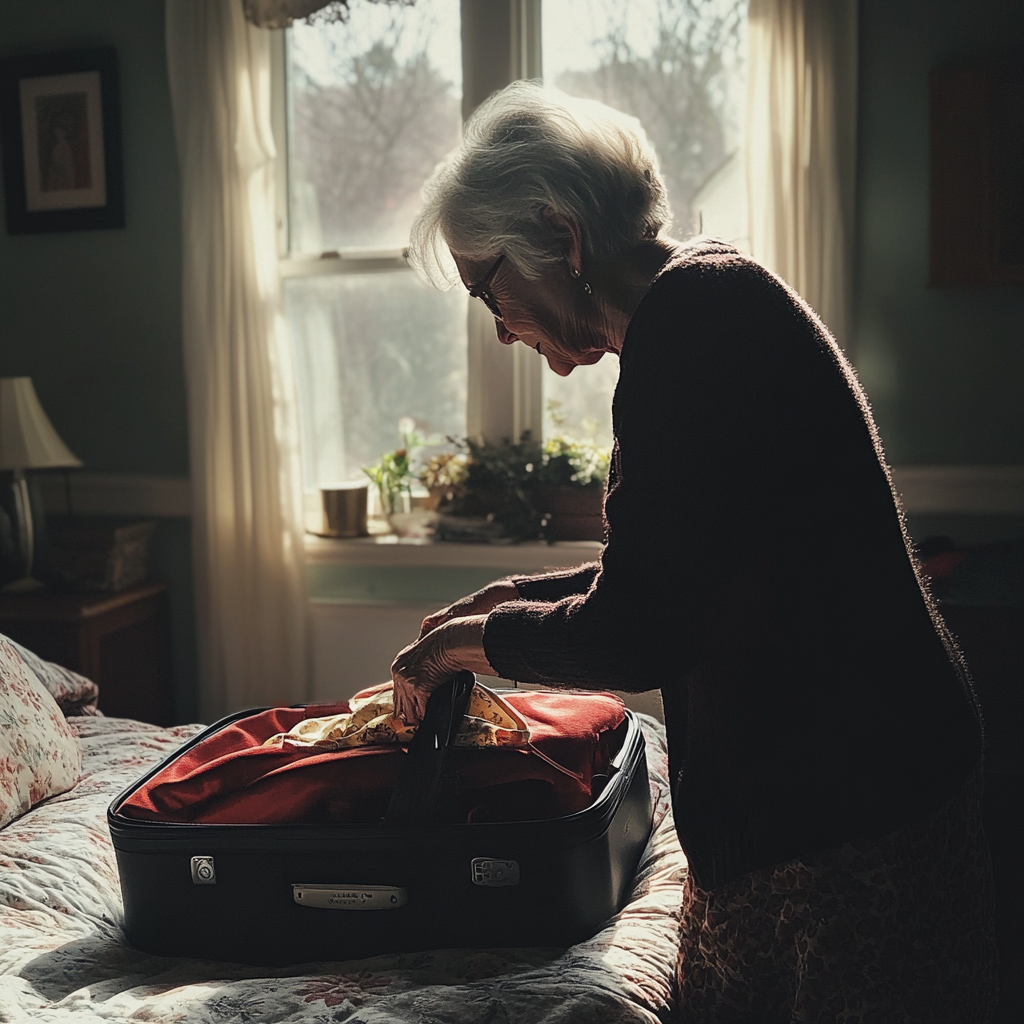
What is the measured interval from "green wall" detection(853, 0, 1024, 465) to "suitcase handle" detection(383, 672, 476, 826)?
208 cm

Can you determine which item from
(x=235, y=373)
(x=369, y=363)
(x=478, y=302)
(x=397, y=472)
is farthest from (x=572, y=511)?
(x=235, y=373)

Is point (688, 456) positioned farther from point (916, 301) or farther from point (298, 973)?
point (916, 301)

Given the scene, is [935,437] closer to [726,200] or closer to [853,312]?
[853,312]

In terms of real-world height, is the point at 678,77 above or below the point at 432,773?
above

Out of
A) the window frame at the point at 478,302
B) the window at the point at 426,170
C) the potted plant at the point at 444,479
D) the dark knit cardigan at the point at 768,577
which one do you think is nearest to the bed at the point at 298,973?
the dark knit cardigan at the point at 768,577

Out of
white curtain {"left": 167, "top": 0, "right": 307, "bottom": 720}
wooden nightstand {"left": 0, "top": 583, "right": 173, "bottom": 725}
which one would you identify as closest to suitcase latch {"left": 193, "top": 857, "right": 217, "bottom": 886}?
wooden nightstand {"left": 0, "top": 583, "right": 173, "bottom": 725}

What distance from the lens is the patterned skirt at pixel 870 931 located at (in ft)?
3.32

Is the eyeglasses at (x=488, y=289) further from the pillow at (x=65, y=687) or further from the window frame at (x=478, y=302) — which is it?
the window frame at (x=478, y=302)

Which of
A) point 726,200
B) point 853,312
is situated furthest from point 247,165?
point 853,312

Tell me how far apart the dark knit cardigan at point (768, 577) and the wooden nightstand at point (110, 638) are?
2.28m

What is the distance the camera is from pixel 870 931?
101 cm

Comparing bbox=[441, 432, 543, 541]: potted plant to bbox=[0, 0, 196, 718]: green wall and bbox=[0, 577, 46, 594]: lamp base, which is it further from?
bbox=[0, 577, 46, 594]: lamp base

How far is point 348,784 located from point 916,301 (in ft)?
7.43

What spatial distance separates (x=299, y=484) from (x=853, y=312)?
1.66 m
